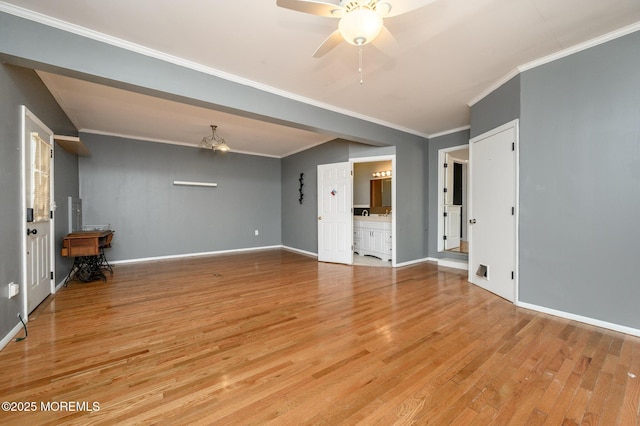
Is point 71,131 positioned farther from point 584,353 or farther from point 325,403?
point 584,353

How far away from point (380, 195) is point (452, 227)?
191 cm

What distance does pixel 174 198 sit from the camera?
19.5 feet

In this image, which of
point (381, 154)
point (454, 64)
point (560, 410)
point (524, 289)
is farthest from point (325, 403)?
point (381, 154)

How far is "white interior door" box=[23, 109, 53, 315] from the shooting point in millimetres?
2574

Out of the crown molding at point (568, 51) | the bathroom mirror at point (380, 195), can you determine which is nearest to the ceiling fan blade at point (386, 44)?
the crown molding at point (568, 51)

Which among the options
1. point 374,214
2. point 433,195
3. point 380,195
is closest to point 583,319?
point 433,195

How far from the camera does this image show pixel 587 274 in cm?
256

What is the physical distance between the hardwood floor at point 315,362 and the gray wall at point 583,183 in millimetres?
374

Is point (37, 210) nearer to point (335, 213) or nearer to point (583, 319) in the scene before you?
point (335, 213)

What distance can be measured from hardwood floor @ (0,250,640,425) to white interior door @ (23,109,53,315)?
0.92ft

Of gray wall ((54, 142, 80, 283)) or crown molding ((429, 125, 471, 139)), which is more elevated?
crown molding ((429, 125, 471, 139))

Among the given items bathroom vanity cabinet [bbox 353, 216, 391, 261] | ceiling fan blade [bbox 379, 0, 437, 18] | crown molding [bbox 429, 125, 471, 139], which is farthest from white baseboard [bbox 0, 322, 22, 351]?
crown molding [bbox 429, 125, 471, 139]

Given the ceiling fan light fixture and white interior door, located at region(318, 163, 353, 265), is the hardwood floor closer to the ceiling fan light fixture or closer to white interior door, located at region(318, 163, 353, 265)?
white interior door, located at region(318, 163, 353, 265)

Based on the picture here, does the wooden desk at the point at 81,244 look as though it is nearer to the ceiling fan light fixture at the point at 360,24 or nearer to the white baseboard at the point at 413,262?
the ceiling fan light fixture at the point at 360,24
